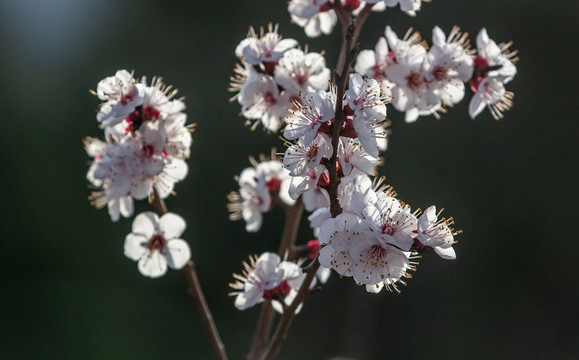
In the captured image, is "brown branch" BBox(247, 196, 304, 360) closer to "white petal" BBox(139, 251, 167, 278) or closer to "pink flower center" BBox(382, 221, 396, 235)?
"white petal" BBox(139, 251, 167, 278)

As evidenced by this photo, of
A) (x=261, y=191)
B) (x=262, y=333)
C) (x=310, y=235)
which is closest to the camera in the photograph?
(x=262, y=333)

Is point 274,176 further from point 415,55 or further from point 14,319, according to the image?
point 14,319

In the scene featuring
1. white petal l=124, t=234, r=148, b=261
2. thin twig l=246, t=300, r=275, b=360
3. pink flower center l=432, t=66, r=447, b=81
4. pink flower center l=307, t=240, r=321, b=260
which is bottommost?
thin twig l=246, t=300, r=275, b=360

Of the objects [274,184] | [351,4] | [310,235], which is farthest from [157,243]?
[310,235]

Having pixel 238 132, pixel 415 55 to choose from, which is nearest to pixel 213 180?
pixel 238 132

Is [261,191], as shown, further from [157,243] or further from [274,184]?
[157,243]

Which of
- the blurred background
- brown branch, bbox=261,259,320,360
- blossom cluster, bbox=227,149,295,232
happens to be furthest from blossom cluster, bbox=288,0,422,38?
the blurred background
